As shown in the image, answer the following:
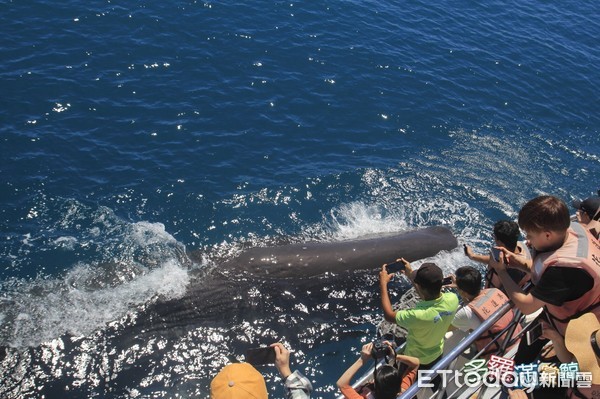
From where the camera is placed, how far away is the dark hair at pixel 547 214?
5.63 m

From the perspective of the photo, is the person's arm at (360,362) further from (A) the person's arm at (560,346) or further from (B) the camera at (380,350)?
(A) the person's arm at (560,346)

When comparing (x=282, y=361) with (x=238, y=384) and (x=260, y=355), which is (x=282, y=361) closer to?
(x=260, y=355)

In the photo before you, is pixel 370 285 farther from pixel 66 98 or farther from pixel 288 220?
pixel 66 98

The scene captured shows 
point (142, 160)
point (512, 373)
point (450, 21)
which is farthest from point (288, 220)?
point (450, 21)

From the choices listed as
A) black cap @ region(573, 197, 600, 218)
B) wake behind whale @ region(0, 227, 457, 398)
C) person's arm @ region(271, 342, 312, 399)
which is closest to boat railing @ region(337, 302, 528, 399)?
person's arm @ region(271, 342, 312, 399)

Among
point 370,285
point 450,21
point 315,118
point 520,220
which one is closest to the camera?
point 520,220

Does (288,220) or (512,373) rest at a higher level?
(512,373)

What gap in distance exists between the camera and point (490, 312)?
8.11m

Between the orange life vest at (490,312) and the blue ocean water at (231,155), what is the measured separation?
14.9 feet

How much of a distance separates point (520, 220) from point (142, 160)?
13390 mm

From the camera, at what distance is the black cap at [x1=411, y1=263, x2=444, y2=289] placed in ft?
24.7

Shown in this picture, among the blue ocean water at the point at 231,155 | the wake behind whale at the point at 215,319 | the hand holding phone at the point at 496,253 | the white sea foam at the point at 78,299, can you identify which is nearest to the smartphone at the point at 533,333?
the hand holding phone at the point at 496,253

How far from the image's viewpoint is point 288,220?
53.0 feet

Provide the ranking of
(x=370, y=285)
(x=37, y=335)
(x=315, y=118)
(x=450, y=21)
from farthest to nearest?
(x=450, y=21), (x=315, y=118), (x=370, y=285), (x=37, y=335)
